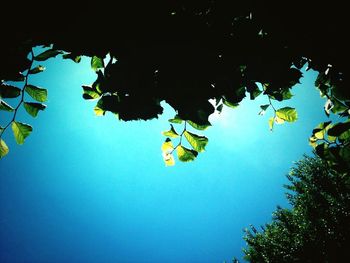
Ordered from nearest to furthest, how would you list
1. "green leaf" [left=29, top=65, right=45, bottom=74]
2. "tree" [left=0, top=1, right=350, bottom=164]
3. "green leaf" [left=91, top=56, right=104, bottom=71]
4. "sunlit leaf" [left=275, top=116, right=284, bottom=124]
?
"tree" [left=0, top=1, right=350, bottom=164] < "green leaf" [left=29, top=65, right=45, bottom=74] < "green leaf" [left=91, top=56, right=104, bottom=71] < "sunlit leaf" [left=275, top=116, right=284, bottom=124]

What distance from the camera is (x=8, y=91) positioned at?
5.37ft

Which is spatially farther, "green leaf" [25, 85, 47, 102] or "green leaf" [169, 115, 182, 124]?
"green leaf" [169, 115, 182, 124]

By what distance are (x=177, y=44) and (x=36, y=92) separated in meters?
1.16

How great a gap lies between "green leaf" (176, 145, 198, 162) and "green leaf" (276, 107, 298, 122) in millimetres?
903

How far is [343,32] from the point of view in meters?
1.38

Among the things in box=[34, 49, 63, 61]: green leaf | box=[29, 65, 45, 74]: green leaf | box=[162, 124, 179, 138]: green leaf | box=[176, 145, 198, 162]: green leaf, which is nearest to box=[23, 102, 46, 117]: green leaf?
box=[29, 65, 45, 74]: green leaf

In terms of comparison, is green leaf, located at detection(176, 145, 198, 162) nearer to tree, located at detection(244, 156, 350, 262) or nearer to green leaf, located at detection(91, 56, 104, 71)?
green leaf, located at detection(91, 56, 104, 71)

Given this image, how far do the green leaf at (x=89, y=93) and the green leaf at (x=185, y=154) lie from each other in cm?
80

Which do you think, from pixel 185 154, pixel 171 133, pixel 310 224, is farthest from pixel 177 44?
pixel 310 224

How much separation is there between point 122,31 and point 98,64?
66 centimetres

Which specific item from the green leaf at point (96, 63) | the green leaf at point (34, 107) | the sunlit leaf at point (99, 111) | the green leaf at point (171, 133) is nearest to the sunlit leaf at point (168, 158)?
the green leaf at point (171, 133)

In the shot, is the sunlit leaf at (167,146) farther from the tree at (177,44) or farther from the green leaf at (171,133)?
the tree at (177,44)

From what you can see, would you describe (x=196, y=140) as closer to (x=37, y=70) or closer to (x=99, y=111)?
(x=99, y=111)

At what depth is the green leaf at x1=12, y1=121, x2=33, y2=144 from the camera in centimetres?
168
